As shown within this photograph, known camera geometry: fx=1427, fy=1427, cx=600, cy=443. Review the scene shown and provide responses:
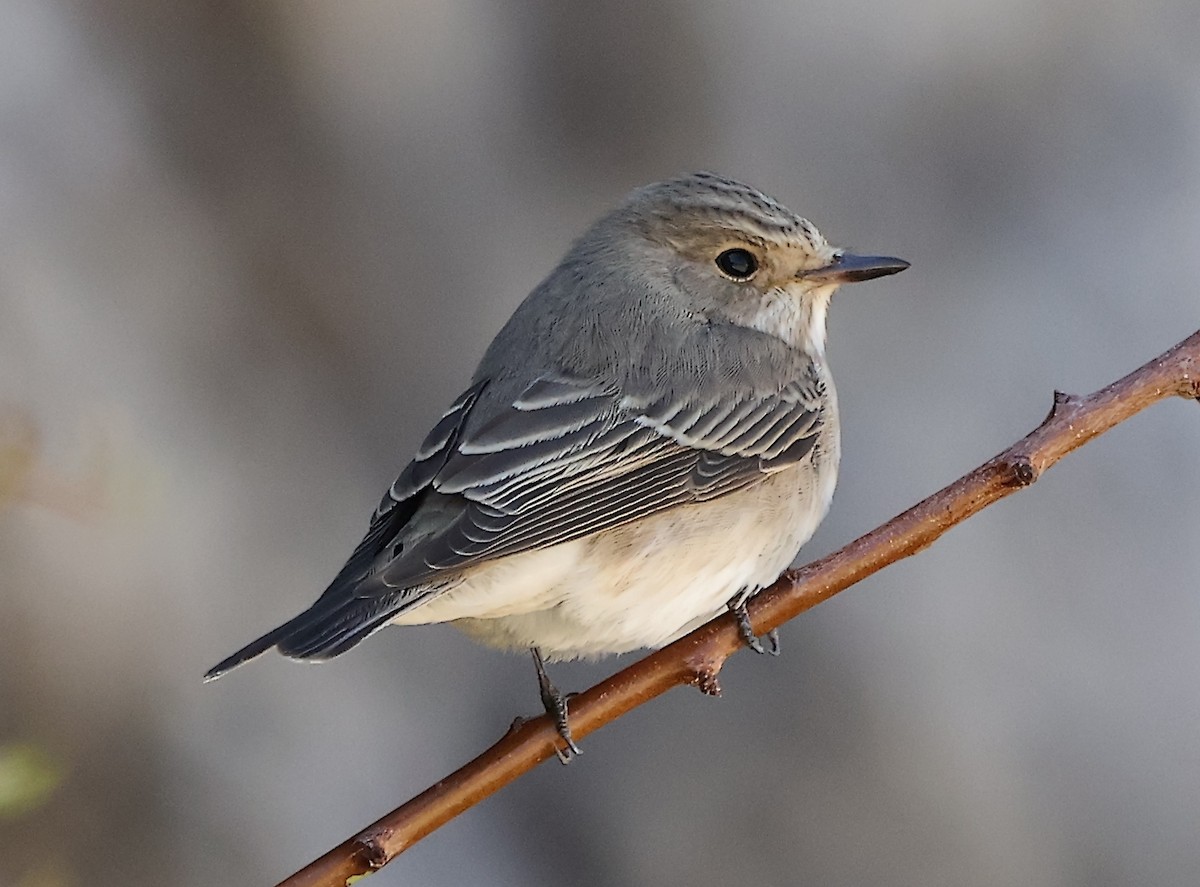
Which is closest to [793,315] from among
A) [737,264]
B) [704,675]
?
[737,264]

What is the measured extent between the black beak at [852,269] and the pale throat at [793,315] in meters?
0.07

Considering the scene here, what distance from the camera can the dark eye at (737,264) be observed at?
3439 mm

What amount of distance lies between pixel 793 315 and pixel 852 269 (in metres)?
0.21

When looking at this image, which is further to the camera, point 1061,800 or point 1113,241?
point 1113,241

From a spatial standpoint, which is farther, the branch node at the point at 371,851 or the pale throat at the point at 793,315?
the pale throat at the point at 793,315

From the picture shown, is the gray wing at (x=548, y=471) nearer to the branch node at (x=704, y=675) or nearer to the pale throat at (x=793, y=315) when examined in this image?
the pale throat at (x=793, y=315)

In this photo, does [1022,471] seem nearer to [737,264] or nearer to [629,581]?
[629,581]

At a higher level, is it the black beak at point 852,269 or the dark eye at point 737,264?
the dark eye at point 737,264

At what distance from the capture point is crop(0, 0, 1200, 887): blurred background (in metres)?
4.78

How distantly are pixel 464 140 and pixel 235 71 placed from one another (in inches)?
33.0

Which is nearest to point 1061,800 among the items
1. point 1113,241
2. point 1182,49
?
point 1113,241

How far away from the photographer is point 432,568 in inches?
104

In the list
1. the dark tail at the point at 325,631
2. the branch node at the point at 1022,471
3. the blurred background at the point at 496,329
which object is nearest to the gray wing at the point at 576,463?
the dark tail at the point at 325,631

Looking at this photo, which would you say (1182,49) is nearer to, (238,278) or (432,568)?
(238,278)
